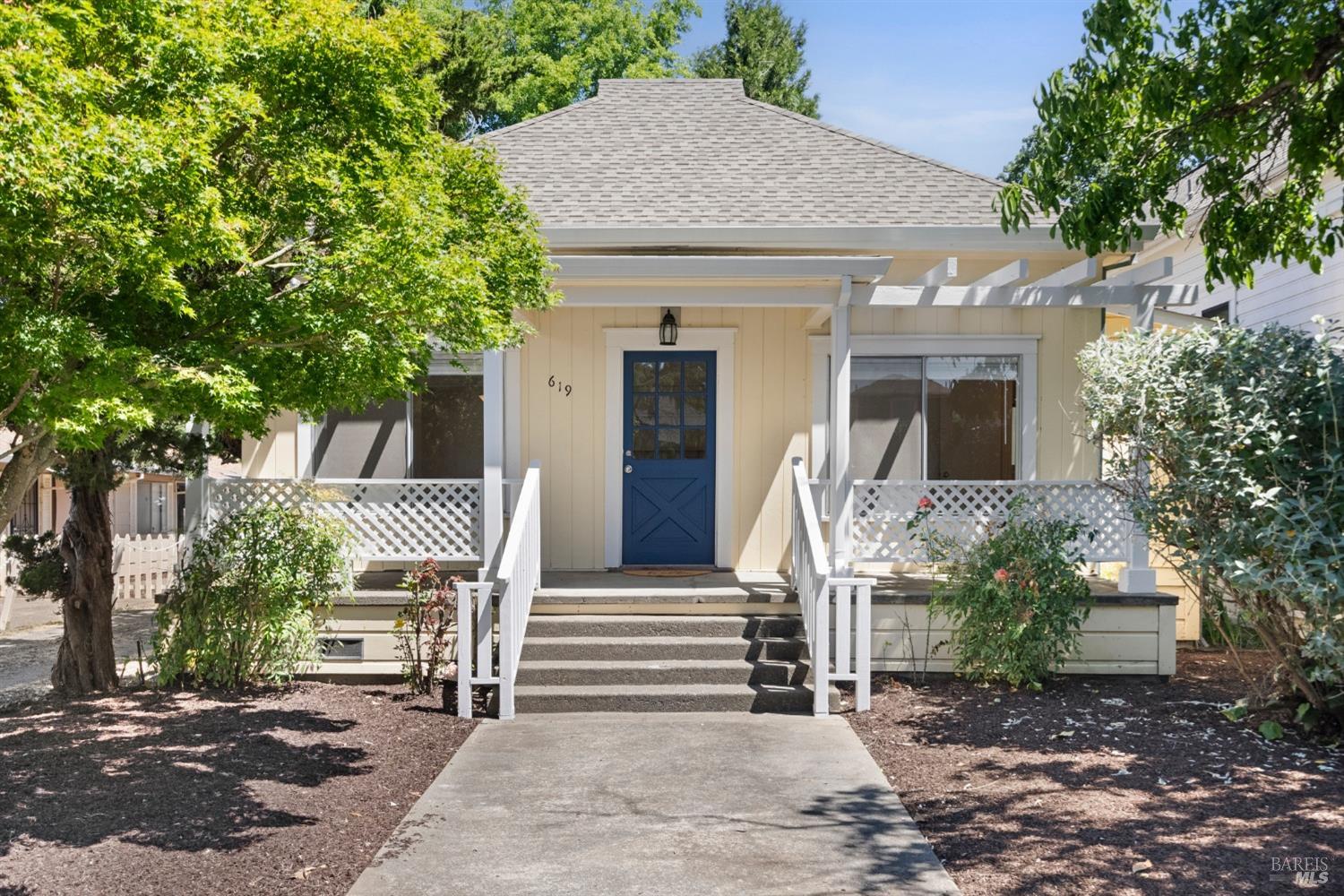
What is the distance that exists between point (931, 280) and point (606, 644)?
3.81 metres

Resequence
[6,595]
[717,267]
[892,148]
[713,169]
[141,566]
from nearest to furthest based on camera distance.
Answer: [717,267] < [713,169] < [892,148] < [6,595] < [141,566]

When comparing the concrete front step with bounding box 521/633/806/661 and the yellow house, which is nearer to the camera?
the concrete front step with bounding box 521/633/806/661

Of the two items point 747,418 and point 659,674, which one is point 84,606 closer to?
point 659,674

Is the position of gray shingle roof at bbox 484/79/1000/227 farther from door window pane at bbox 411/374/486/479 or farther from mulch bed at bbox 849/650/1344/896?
mulch bed at bbox 849/650/1344/896

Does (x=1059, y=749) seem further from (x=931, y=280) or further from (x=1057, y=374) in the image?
(x=1057, y=374)

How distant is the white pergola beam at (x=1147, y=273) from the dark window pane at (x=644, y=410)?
4.12 metres

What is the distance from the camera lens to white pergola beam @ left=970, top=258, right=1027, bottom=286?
8.21m

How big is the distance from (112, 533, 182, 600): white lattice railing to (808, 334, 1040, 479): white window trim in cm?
1015

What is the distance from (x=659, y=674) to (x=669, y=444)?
2.84m

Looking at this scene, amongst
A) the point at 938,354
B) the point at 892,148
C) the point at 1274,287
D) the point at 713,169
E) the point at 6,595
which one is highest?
the point at 892,148

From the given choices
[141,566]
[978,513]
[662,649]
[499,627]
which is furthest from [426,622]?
[141,566]

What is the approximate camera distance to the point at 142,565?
53.1 ft

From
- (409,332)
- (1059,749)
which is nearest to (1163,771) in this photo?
(1059,749)

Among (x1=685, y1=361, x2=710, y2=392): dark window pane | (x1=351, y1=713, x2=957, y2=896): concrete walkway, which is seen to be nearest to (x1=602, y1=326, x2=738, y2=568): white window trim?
(x1=685, y1=361, x2=710, y2=392): dark window pane
